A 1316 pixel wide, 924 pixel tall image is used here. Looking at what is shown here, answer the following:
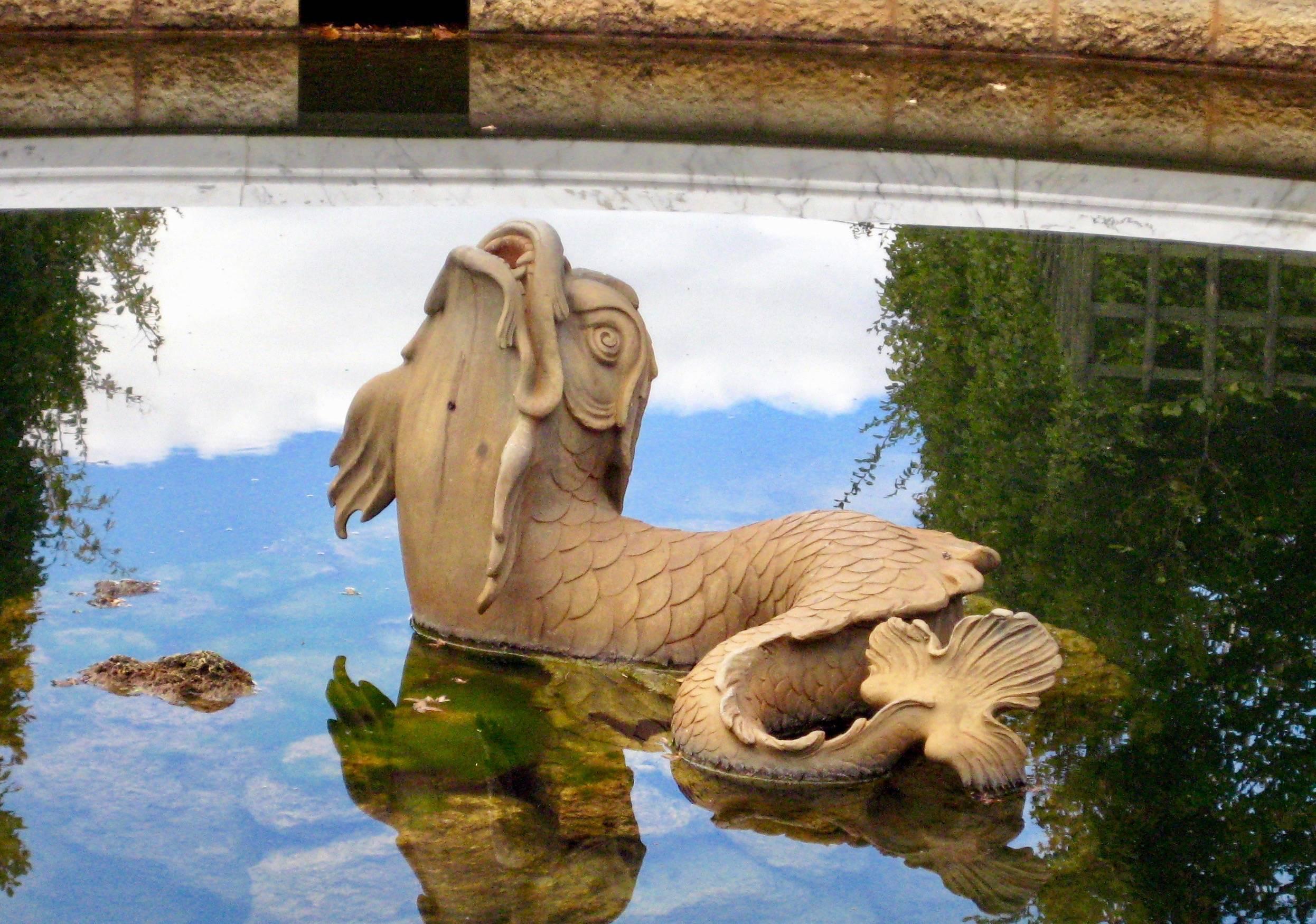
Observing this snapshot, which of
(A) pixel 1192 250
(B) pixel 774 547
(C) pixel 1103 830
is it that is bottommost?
(C) pixel 1103 830

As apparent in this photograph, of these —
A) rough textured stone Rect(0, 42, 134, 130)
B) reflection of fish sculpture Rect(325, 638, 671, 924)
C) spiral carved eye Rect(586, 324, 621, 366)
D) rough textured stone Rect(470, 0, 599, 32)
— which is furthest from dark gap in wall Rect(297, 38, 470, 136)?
reflection of fish sculpture Rect(325, 638, 671, 924)

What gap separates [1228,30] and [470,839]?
355 inches

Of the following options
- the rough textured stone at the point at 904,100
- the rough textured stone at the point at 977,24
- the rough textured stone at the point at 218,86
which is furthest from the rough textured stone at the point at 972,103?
the rough textured stone at the point at 218,86

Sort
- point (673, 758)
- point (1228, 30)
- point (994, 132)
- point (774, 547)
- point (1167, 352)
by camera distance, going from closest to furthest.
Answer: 1. point (673, 758)
2. point (774, 547)
3. point (1167, 352)
4. point (994, 132)
5. point (1228, 30)

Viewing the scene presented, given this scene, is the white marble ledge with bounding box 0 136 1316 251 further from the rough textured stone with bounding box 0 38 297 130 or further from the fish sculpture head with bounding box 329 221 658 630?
the fish sculpture head with bounding box 329 221 658 630

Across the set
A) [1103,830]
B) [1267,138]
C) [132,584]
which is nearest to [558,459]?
[132,584]

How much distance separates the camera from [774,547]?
489cm

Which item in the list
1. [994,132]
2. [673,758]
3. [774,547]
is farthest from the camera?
[994,132]

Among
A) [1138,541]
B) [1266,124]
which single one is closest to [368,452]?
[1138,541]

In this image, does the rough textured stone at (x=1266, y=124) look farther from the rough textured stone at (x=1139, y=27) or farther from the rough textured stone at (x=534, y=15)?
the rough textured stone at (x=534, y=15)

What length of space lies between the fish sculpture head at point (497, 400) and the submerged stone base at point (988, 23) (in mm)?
6790

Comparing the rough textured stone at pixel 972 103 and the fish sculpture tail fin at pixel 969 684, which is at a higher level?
the rough textured stone at pixel 972 103

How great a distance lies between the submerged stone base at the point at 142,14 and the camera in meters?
11.1

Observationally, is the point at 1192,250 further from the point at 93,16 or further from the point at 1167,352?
the point at 93,16
